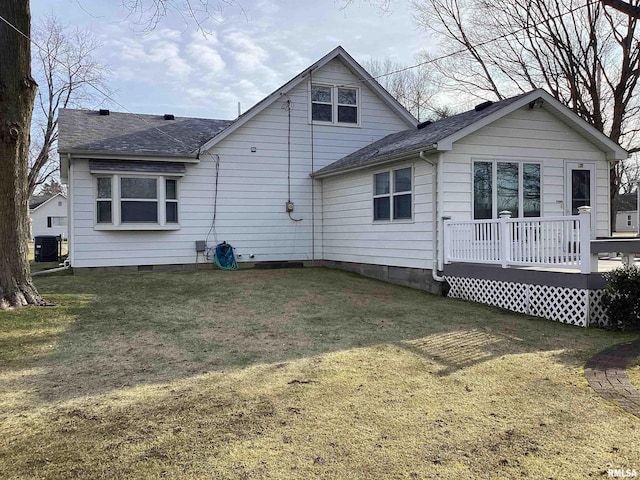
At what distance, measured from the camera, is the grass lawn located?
3.02 m

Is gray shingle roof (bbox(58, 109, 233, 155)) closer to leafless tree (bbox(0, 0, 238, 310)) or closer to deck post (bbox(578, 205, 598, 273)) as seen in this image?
leafless tree (bbox(0, 0, 238, 310))

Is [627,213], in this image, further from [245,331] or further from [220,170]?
[245,331]

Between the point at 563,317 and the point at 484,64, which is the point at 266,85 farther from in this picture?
the point at 563,317

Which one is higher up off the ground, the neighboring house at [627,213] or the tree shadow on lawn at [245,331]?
the neighboring house at [627,213]

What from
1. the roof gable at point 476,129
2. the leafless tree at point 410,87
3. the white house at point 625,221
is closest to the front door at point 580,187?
the roof gable at point 476,129

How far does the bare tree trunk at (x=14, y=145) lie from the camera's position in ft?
23.9

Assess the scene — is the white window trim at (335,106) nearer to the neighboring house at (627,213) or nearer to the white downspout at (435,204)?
the white downspout at (435,204)

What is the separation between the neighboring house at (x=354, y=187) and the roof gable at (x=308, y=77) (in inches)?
1.7

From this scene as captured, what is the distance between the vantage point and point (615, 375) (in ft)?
16.0

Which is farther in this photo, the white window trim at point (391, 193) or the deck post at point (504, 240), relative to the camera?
the white window trim at point (391, 193)

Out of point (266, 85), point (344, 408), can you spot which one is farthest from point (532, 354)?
point (266, 85)

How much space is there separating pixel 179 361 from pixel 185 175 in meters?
8.74

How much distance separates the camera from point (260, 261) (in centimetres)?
1398
